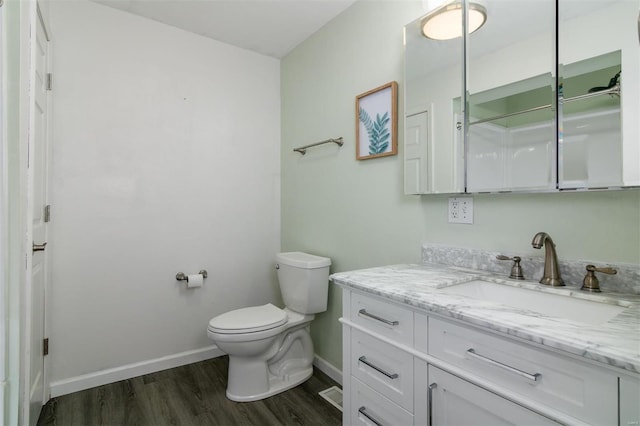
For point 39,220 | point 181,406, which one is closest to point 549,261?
point 181,406

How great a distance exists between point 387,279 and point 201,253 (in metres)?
1.61

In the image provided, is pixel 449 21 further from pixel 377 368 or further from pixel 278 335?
pixel 278 335

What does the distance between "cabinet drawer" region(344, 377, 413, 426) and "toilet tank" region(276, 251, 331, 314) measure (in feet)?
2.74

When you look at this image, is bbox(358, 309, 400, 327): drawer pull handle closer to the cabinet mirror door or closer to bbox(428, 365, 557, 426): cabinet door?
bbox(428, 365, 557, 426): cabinet door

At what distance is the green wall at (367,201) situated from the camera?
112 cm

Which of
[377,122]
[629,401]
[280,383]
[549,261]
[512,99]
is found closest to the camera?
[629,401]

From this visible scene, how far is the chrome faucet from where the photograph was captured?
1.13 meters

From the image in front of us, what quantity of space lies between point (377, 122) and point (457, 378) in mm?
1343

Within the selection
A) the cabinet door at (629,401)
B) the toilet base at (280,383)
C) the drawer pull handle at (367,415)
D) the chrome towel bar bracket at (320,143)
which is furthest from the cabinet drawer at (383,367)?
the chrome towel bar bracket at (320,143)

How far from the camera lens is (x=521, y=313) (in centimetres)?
88

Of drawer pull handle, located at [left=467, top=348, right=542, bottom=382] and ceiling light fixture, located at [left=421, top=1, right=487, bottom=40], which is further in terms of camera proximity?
ceiling light fixture, located at [left=421, top=1, right=487, bottom=40]

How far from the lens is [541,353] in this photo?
758 millimetres

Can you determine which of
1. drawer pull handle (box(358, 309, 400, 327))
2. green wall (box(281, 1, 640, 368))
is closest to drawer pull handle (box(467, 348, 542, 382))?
drawer pull handle (box(358, 309, 400, 327))

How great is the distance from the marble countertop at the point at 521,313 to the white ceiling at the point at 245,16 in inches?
67.8
